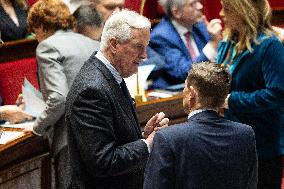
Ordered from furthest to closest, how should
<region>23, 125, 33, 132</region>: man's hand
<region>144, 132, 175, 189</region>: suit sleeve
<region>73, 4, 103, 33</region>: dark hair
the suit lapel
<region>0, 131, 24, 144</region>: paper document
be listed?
<region>73, 4, 103, 33</region>: dark hair
<region>23, 125, 33, 132</region>: man's hand
<region>0, 131, 24, 144</region>: paper document
the suit lapel
<region>144, 132, 175, 189</region>: suit sleeve

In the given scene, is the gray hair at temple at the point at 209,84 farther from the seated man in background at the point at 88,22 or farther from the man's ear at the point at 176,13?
the man's ear at the point at 176,13

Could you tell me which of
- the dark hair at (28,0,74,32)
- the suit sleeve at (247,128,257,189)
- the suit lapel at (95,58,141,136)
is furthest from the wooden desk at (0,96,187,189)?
the suit sleeve at (247,128,257,189)

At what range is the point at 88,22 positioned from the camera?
2.96m

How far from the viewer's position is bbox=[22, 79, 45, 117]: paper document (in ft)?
9.15

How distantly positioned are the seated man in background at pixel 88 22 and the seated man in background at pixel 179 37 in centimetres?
59

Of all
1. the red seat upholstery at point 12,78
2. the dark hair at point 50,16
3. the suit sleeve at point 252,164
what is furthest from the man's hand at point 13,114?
the suit sleeve at point 252,164

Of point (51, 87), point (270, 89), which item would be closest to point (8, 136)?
point (51, 87)

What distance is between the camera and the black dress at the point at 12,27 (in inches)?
165

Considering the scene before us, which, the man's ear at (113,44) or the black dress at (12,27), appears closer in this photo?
the man's ear at (113,44)

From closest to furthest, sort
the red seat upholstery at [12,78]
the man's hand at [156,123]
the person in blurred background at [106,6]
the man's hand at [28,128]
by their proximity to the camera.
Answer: the man's hand at [156,123] → the man's hand at [28,128] → the person in blurred background at [106,6] → the red seat upholstery at [12,78]

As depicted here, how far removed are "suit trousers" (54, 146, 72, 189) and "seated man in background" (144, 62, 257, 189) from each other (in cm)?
114

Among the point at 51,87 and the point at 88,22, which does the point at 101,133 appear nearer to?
the point at 51,87

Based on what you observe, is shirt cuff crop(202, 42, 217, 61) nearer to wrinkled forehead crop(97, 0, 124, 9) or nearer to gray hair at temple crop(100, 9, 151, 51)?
wrinkled forehead crop(97, 0, 124, 9)

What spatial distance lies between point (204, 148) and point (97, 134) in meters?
0.32
